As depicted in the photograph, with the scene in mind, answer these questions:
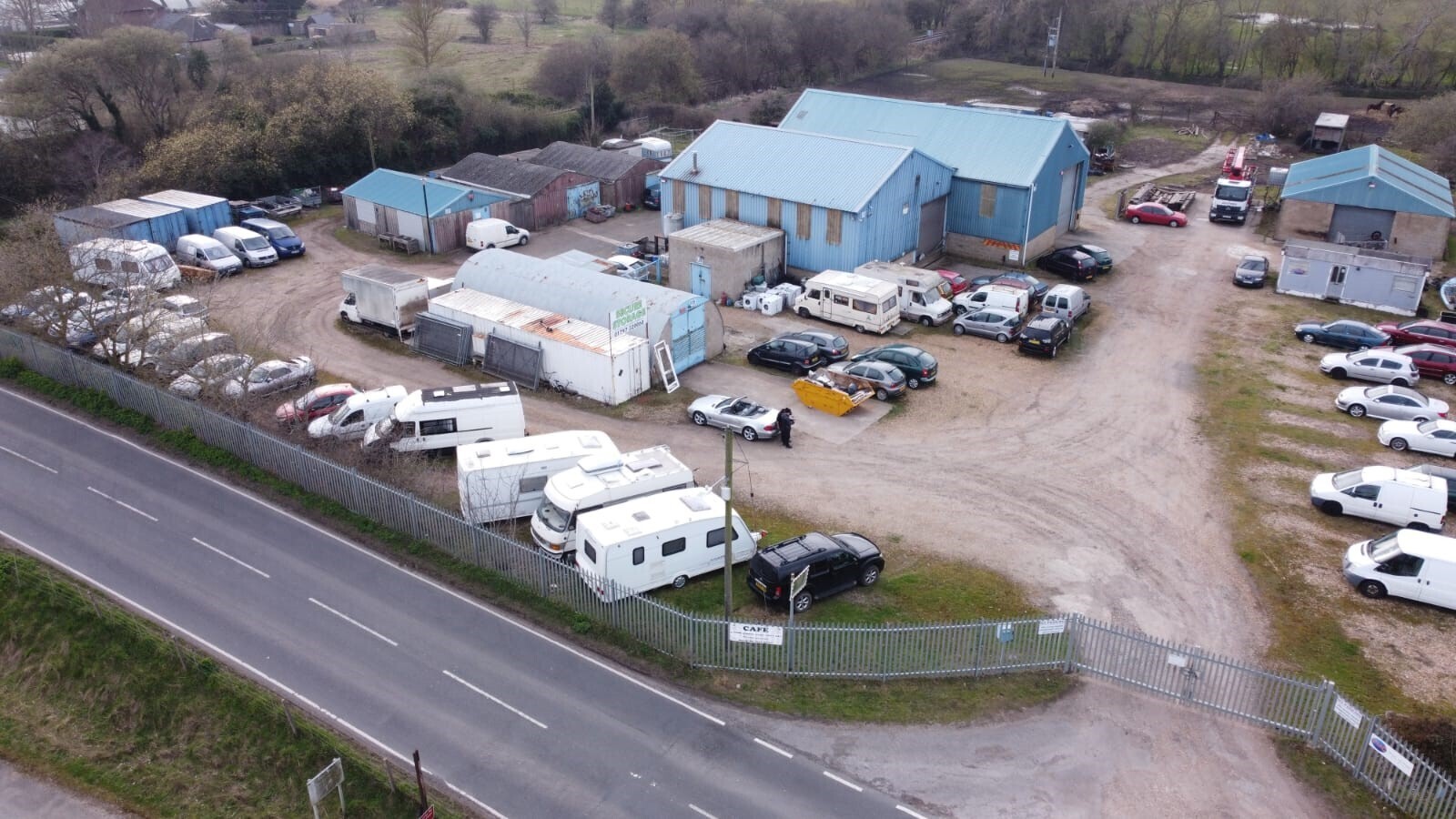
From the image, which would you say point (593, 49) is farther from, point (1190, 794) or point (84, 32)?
point (1190, 794)

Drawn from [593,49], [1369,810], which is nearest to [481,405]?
[1369,810]

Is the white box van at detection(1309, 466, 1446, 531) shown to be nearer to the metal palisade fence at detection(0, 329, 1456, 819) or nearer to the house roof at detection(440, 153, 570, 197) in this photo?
the metal palisade fence at detection(0, 329, 1456, 819)

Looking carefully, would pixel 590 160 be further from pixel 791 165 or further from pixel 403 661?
pixel 403 661

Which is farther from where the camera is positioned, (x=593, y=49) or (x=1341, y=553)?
(x=593, y=49)

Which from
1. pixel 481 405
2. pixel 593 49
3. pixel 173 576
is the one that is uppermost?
pixel 593 49

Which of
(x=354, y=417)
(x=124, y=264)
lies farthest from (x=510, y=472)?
(x=124, y=264)

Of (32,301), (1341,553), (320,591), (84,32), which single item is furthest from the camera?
(84,32)

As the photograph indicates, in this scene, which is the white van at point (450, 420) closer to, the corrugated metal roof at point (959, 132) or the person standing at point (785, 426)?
the person standing at point (785, 426)

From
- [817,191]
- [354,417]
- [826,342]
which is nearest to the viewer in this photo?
[354,417]
